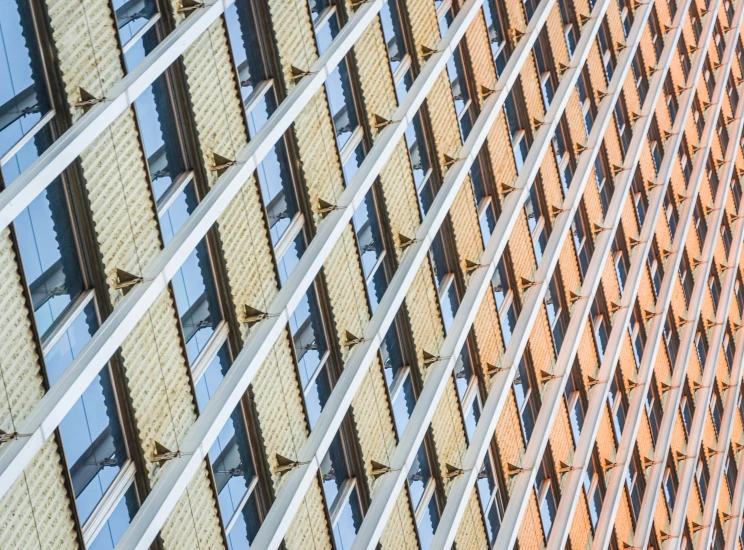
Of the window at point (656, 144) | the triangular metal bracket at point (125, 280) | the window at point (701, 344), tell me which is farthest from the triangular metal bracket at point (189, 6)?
the window at point (701, 344)

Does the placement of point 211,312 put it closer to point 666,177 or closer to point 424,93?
point 424,93

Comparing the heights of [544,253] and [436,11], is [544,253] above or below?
below

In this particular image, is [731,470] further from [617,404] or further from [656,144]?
[656,144]

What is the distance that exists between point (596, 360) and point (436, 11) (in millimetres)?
10791

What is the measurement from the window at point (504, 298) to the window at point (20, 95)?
14.0m

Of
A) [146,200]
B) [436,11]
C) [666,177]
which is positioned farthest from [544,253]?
[146,200]

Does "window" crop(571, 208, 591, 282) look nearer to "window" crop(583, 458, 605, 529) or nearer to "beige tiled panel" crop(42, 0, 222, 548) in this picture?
"window" crop(583, 458, 605, 529)

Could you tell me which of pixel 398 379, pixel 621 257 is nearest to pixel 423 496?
pixel 398 379

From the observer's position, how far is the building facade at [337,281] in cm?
1323

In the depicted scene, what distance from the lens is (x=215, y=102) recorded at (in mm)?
16453

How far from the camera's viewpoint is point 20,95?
502 inches

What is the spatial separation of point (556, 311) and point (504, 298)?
3386 millimetres

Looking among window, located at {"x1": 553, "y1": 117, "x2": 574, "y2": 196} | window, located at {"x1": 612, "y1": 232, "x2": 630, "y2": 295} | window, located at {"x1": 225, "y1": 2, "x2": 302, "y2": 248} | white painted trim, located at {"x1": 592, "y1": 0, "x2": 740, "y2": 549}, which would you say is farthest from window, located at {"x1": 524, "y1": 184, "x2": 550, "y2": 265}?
window, located at {"x1": 225, "y1": 2, "x2": 302, "y2": 248}

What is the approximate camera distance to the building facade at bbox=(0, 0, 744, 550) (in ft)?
43.4
